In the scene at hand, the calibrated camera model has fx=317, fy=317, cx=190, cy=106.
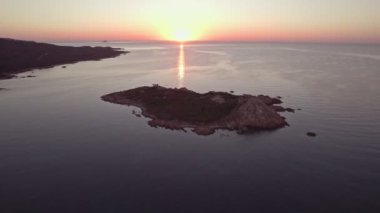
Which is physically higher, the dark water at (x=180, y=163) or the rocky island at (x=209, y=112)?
the rocky island at (x=209, y=112)

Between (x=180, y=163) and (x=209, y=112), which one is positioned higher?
(x=209, y=112)

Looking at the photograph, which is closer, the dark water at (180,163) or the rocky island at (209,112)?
the dark water at (180,163)

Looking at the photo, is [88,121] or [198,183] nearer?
[198,183]

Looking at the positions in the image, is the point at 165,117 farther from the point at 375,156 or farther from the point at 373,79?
the point at 373,79

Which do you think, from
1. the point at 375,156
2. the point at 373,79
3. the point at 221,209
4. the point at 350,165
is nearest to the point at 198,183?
the point at 221,209

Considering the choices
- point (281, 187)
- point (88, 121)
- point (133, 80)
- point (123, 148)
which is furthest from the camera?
point (133, 80)

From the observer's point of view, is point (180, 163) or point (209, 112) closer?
point (180, 163)

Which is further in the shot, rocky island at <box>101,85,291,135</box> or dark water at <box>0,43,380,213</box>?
rocky island at <box>101,85,291,135</box>

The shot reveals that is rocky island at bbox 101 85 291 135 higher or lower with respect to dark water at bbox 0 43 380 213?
higher
